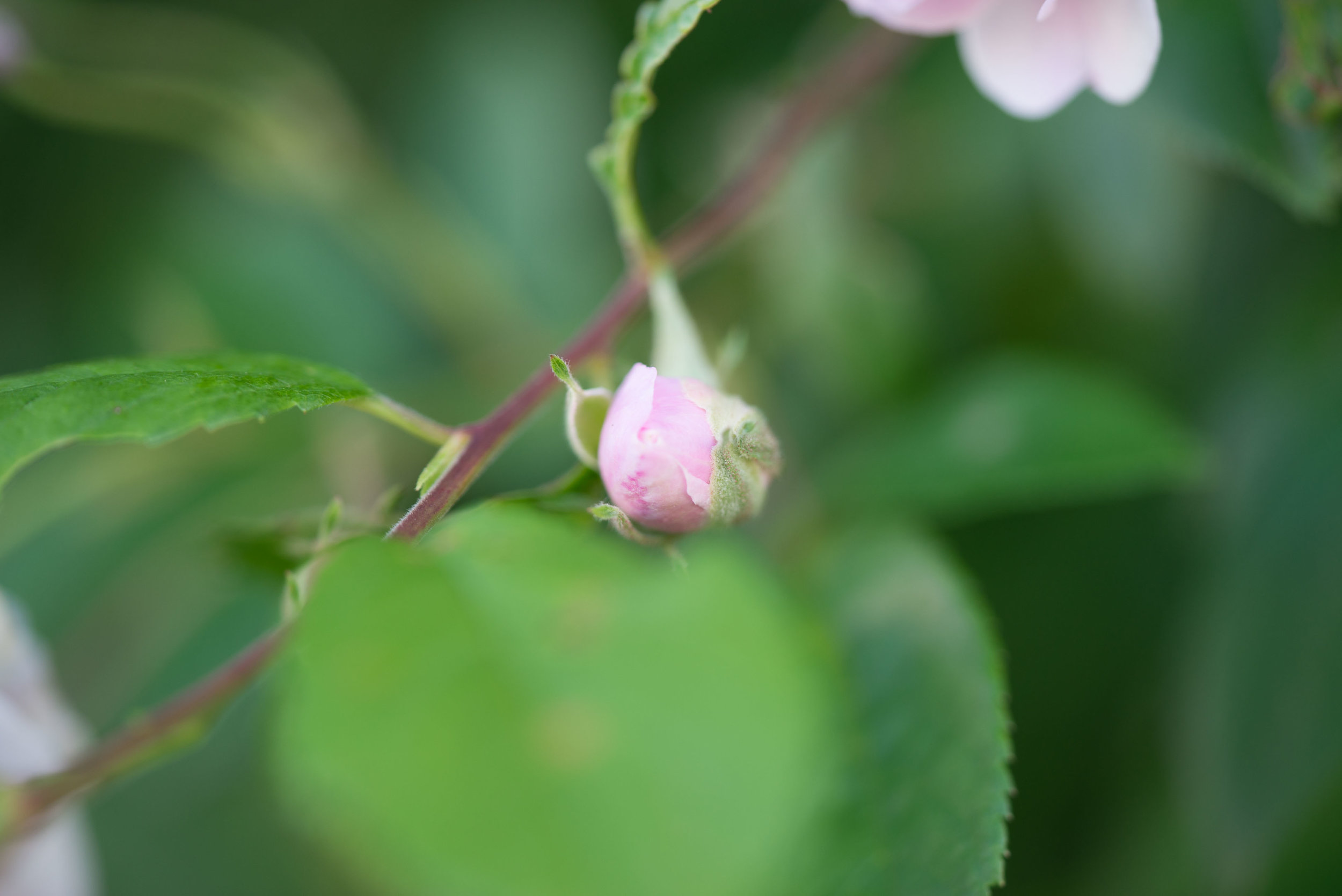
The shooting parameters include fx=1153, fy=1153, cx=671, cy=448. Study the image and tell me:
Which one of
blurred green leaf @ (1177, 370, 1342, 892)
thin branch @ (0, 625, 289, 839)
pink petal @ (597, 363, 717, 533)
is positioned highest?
blurred green leaf @ (1177, 370, 1342, 892)

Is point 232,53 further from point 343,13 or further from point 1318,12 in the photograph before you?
point 1318,12

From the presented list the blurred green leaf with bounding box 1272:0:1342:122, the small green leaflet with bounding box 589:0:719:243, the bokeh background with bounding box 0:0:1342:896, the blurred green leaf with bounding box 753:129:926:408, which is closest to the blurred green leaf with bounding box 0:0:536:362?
the bokeh background with bounding box 0:0:1342:896

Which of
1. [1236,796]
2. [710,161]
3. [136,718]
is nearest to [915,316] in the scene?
[710,161]

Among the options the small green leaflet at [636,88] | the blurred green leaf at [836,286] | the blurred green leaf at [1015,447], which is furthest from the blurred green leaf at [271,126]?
the small green leaflet at [636,88]

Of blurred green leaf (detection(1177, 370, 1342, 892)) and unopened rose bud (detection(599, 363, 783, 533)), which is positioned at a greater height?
blurred green leaf (detection(1177, 370, 1342, 892))

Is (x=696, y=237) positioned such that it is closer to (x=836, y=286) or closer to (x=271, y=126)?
(x=836, y=286)

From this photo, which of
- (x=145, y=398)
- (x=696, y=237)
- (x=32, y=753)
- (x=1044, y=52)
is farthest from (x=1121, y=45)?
(x=32, y=753)

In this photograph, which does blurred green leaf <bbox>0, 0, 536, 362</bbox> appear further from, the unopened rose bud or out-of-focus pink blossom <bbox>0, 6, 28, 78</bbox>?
the unopened rose bud
